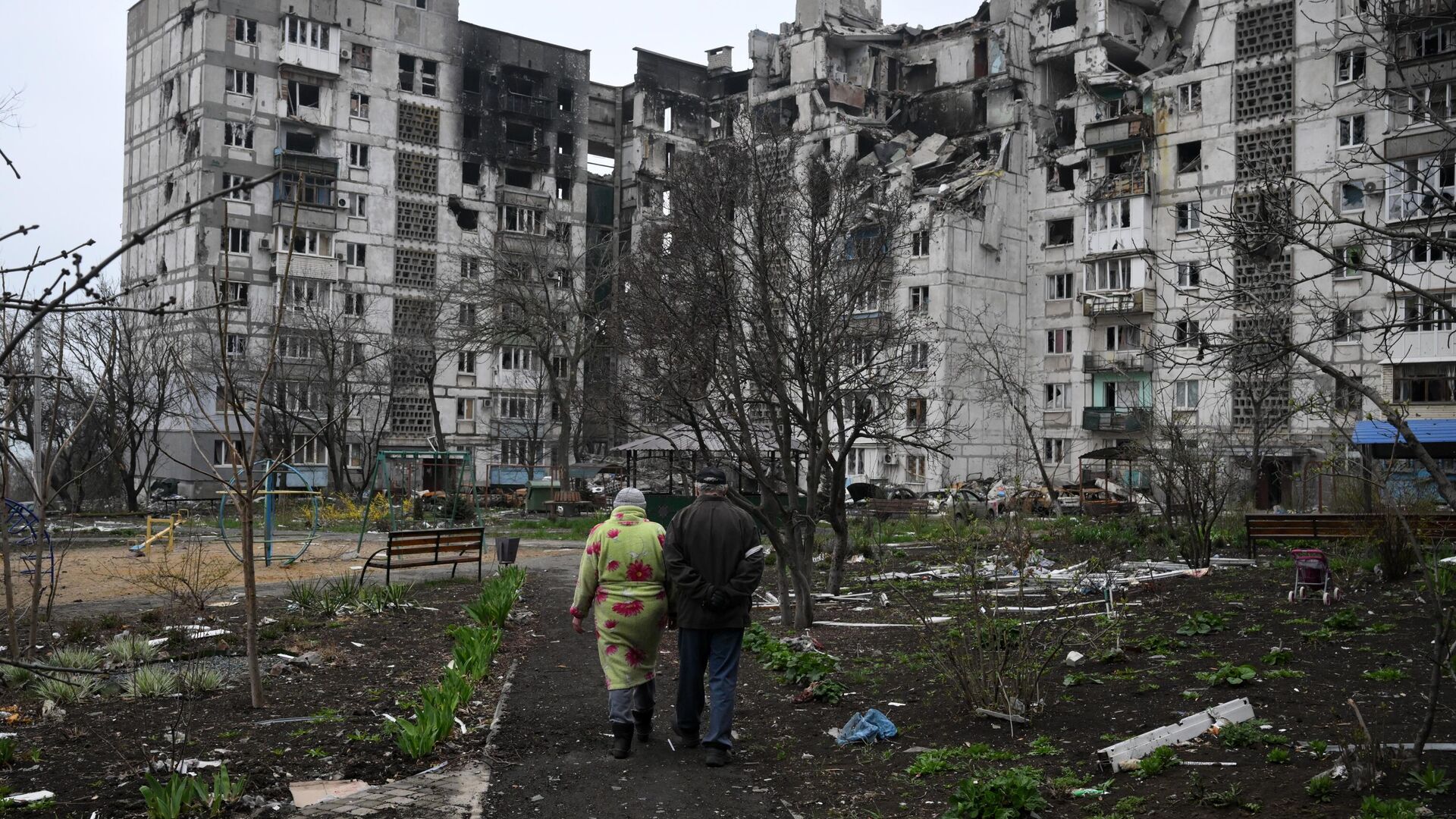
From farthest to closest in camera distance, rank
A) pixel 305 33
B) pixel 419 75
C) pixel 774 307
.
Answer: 1. pixel 419 75
2. pixel 305 33
3. pixel 774 307

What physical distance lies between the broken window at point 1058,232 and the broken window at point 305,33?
125 feet

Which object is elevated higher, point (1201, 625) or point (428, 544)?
point (428, 544)

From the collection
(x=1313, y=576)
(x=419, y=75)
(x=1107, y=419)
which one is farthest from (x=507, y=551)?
(x=419, y=75)

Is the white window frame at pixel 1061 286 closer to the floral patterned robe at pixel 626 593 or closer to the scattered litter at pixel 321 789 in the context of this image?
the floral patterned robe at pixel 626 593

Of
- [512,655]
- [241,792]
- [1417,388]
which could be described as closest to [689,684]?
[241,792]

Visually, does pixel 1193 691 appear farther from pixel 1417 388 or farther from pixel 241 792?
pixel 1417 388

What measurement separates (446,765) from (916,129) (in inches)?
2522

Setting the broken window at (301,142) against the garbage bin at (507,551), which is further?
the broken window at (301,142)

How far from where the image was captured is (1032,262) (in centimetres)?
6197

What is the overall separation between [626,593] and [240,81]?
59901mm

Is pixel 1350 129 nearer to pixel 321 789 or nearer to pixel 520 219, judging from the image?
pixel 520 219

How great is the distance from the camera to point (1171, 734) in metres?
7.16

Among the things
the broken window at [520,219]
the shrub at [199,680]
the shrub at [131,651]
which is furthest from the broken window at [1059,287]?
the shrub at [199,680]

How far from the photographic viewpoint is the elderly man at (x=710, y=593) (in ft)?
25.8
